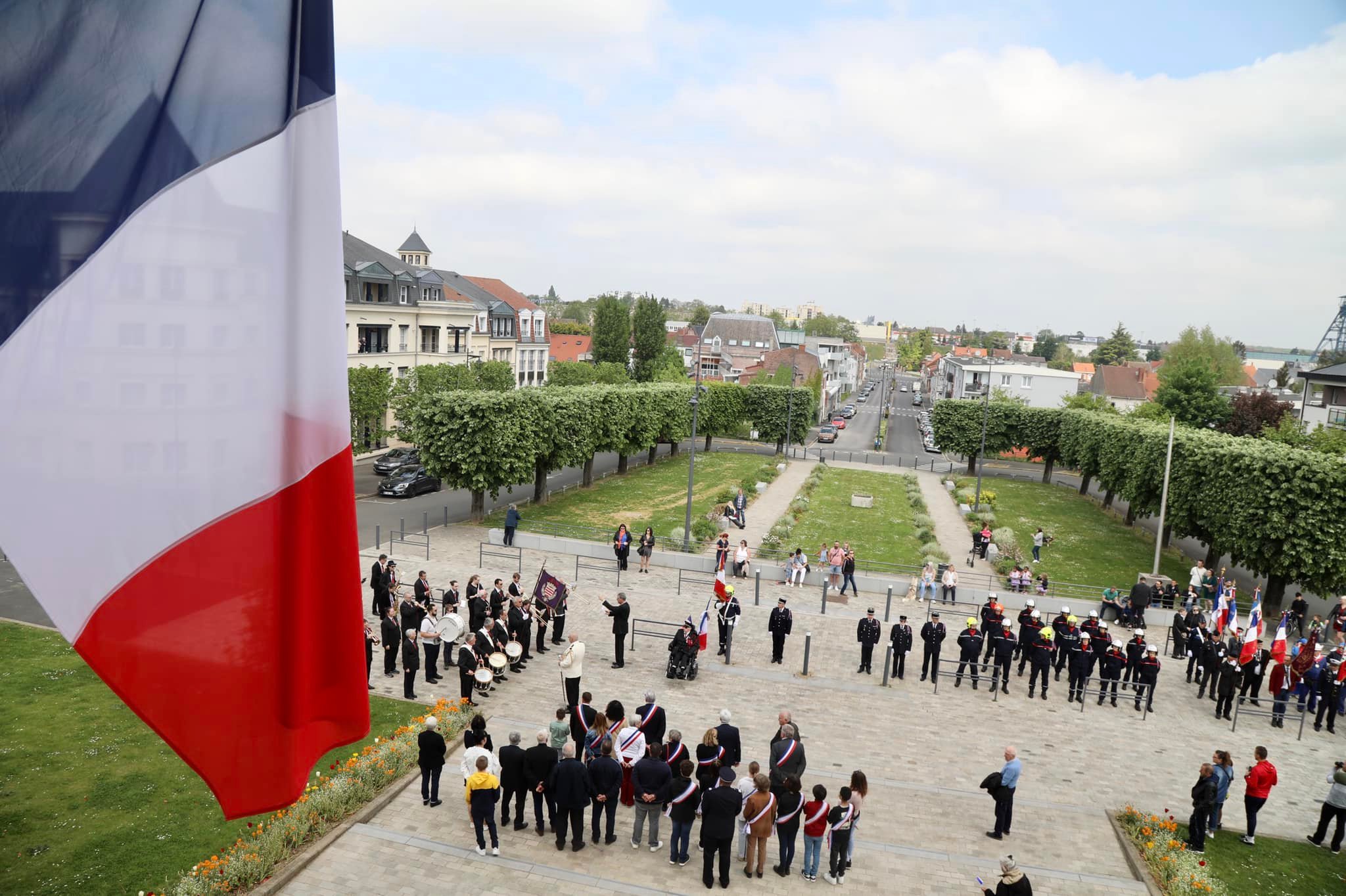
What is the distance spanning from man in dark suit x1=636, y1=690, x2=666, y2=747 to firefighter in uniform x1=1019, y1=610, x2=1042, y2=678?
11.2 meters

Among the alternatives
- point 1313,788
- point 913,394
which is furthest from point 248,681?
point 913,394

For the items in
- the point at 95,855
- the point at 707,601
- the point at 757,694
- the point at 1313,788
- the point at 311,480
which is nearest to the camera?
the point at 311,480

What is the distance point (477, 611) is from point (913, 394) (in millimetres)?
149203

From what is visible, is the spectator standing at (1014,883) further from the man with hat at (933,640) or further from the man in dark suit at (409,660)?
the man in dark suit at (409,660)

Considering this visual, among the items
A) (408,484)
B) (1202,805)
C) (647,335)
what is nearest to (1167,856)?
(1202,805)

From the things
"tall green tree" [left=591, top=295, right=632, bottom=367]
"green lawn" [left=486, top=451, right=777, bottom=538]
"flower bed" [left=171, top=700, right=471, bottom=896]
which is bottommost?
"green lawn" [left=486, top=451, right=777, bottom=538]

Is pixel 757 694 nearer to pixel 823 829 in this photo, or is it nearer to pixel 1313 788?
pixel 823 829

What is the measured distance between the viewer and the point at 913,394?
159250mm

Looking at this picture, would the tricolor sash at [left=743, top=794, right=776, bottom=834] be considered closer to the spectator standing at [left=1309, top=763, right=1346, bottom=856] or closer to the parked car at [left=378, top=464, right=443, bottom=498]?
the spectator standing at [left=1309, top=763, right=1346, bottom=856]

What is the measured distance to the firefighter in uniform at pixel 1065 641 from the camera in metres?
21.0

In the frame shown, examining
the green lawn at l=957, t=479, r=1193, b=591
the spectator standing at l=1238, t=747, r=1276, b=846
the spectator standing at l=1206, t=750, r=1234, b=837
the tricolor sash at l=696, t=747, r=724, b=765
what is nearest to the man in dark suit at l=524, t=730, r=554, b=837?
the tricolor sash at l=696, t=747, r=724, b=765

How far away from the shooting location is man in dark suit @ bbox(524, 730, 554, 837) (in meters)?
12.1

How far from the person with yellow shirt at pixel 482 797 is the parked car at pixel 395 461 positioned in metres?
32.8

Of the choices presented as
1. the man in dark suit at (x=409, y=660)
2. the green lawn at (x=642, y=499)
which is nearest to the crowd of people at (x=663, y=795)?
the man in dark suit at (x=409, y=660)
